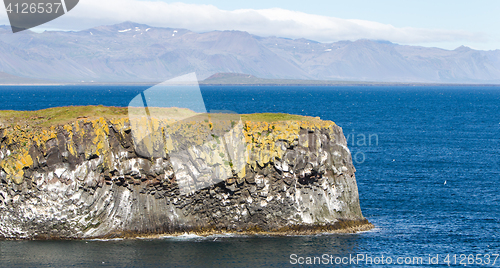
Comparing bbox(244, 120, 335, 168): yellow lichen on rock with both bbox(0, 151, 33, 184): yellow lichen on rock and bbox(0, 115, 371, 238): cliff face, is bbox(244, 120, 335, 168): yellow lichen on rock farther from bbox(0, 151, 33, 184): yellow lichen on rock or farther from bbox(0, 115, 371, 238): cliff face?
bbox(0, 151, 33, 184): yellow lichen on rock

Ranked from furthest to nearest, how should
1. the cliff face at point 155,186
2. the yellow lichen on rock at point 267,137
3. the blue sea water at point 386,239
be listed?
the yellow lichen on rock at point 267,137 < the cliff face at point 155,186 < the blue sea water at point 386,239

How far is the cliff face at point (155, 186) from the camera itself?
43.3 m

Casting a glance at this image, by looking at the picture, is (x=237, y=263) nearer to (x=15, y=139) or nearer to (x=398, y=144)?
(x=15, y=139)

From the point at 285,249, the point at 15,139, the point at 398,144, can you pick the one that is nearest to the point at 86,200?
the point at 15,139

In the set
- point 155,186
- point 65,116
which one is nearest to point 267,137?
point 155,186

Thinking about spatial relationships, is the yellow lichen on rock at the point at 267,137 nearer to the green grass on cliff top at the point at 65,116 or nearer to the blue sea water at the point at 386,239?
the green grass on cliff top at the point at 65,116

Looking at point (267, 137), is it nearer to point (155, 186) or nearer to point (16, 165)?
point (155, 186)

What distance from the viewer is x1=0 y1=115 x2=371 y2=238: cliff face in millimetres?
43344

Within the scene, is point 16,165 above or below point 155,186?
above

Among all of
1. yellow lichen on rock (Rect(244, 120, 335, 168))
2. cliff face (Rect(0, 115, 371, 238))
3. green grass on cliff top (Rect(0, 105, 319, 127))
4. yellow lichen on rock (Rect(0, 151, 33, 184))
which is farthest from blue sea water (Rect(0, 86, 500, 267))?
green grass on cliff top (Rect(0, 105, 319, 127))

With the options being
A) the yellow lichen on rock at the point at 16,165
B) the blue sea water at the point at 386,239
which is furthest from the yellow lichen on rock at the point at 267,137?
the yellow lichen on rock at the point at 16,165

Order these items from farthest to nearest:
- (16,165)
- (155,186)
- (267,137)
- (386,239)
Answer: (267,137)
(155,186)
(386,239)
(16,165)

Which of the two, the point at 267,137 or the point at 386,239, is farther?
the point at 267,137

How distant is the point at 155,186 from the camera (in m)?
45.0
